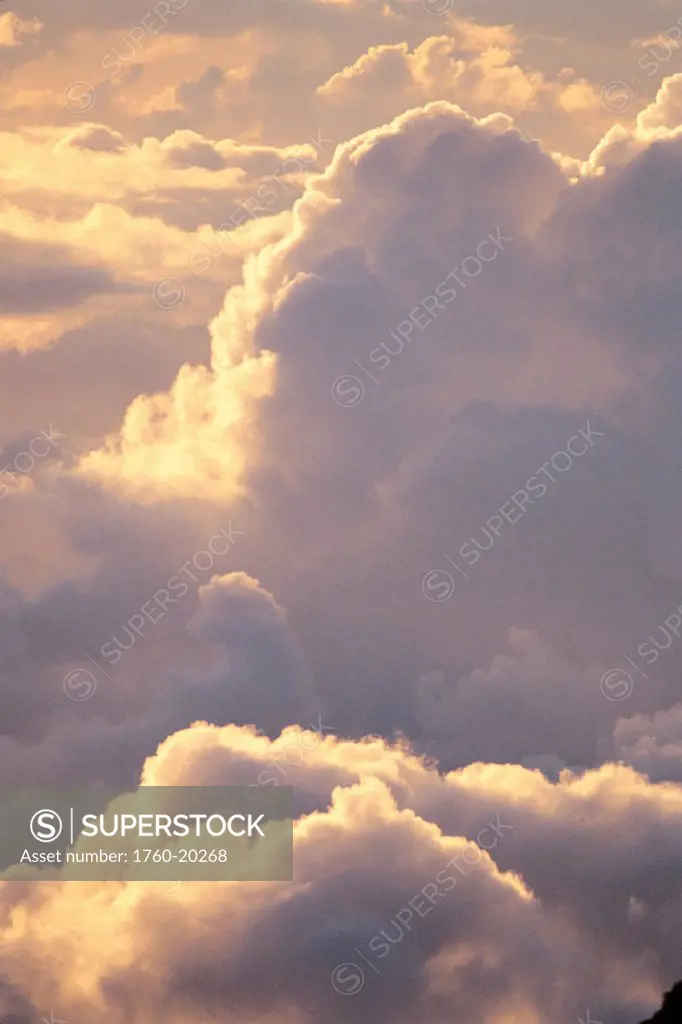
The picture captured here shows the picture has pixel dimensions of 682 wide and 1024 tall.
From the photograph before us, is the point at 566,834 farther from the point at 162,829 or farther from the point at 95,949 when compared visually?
the point at 162,829

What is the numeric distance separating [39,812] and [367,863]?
89.0 meters

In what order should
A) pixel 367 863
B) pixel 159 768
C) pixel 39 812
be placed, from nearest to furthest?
1. pixel 39 812
2. pixel 159 768
3. pixel 367 863

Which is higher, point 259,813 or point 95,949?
point 95,949

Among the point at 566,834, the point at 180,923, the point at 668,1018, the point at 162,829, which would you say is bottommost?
the point at 668,1018

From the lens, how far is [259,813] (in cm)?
8112

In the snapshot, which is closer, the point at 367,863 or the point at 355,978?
the point at 355,978

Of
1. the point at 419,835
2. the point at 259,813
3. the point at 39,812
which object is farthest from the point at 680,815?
the point at 39,812

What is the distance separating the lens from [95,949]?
170125mm

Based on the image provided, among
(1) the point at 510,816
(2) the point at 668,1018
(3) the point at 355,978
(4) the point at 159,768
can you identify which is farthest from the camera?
(1) the point at 510,816

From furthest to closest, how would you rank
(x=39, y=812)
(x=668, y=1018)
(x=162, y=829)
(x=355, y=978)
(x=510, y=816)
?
(x=510, y=816)
(x=355, y=978)
(x=39, y=812)
(x=162, y=829)
(x=668, y=1018)

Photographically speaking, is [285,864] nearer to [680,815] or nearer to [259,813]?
[680,815]

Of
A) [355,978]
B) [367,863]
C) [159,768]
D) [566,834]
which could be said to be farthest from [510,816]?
[159,768]

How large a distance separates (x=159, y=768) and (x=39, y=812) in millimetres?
31234

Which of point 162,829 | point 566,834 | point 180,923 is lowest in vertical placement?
point 162,829
